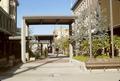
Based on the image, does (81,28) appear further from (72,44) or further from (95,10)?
(72,44)

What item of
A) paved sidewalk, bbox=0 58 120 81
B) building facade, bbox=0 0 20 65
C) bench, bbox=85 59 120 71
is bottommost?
paved sidewalk, bbox=0 58 120 81

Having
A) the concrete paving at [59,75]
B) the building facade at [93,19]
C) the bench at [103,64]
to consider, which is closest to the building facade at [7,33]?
the building facade at [93,19]

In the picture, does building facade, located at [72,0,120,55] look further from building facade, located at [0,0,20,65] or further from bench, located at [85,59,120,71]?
bench, located at [85,59,120,71]

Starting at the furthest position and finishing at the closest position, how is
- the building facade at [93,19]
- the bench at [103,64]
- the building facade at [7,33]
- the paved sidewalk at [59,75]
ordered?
1. the building facade at [7,33]
2. the building facade at [93,19]
3. the bench at [103,64]
4. the paved sidewalk at [59,75]

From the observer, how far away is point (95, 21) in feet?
116

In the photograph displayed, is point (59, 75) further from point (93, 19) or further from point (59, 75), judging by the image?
point (93, 19)

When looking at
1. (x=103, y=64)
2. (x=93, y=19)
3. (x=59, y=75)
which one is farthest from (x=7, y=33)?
(x=59, y=75)

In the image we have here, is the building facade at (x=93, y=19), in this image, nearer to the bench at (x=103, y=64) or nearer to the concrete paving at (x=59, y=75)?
the bench at (x=103, y=64)

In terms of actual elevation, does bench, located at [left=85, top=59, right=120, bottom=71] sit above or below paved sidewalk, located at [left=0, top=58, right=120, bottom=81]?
above

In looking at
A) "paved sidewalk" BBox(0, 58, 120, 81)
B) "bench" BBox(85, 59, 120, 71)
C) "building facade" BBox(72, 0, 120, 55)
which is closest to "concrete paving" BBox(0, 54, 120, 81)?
"paved sidewalk" BBox(0, 58, 120, 81)

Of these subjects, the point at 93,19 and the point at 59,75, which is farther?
the point at 93,19

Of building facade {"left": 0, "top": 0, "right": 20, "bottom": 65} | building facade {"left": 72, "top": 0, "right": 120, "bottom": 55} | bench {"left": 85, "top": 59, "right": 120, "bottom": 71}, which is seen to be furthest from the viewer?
building facade {"left": 0, "top": 0, "right": 20, "bottom": 65}

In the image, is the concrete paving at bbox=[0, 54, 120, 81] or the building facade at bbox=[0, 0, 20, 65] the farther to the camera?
the building facade at bbox=[0, 0, 20, 65]

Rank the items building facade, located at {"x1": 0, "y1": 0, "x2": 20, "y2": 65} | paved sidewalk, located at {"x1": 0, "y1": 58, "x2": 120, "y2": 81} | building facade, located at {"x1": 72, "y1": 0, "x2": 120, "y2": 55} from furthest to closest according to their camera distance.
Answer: building facade, located at {"x1": 0, "y1": 0, "x2": 20, "y2": 65} < building facade, located at {"x1": 72, "y1": 0, "x2": 120, "y2": 55} < paved sidewalk, located at {"x1": 0, "y1": 58, "x2": 120, "y2": 81}
